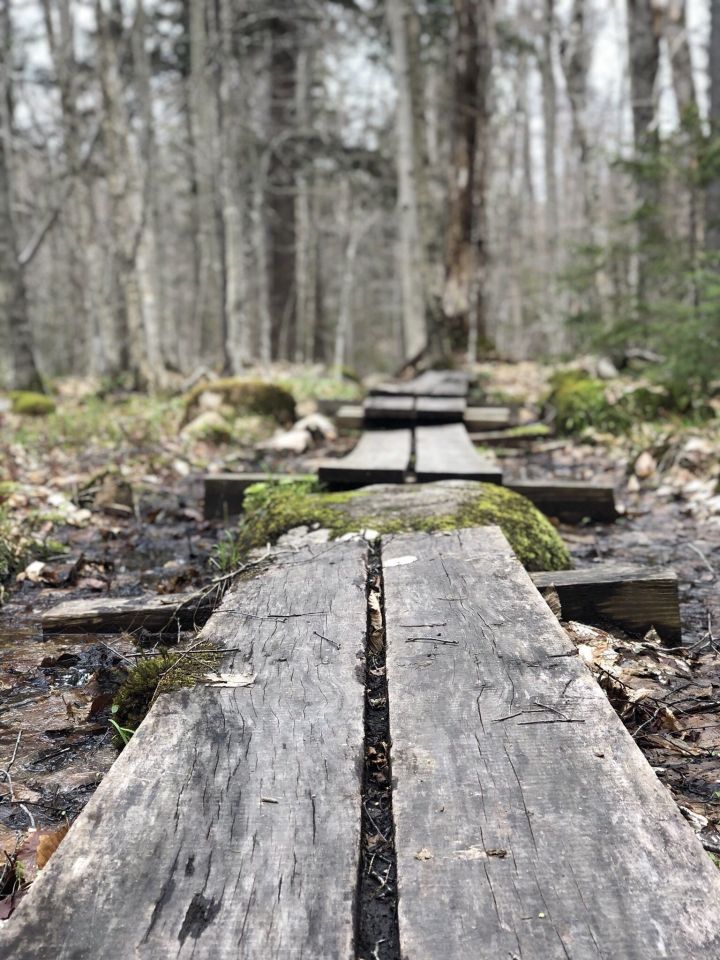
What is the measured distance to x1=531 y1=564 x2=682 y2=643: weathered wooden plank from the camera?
2.54 m

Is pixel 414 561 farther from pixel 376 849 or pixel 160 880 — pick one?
pixel 160 880

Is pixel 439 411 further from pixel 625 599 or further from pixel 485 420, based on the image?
pixel 625 599

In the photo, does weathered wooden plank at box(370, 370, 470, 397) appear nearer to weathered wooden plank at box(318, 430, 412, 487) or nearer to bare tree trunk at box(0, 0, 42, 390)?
weathered wooden plank at box(318, 430, 412, 487)

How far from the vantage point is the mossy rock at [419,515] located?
3020 mm

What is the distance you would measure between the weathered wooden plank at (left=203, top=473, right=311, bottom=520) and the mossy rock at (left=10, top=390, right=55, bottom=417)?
5.38 meters

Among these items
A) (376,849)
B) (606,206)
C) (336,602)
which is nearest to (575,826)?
(376,849)

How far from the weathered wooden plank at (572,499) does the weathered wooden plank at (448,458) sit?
0.27 m

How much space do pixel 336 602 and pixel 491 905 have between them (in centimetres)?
121

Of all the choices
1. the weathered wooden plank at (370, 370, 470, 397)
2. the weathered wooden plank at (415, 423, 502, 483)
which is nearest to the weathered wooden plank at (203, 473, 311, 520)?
the weathered wooden plank at (415, 423, 502, 483)

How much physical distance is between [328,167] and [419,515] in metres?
16.2

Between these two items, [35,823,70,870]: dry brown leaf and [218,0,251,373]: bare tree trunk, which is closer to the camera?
[35,823,70,870]: dry brown leaf

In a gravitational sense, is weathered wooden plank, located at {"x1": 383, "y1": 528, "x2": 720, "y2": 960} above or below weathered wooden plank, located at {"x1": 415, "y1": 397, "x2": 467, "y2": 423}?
below

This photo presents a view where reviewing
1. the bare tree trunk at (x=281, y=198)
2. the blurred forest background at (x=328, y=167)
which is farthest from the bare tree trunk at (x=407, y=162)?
the bare tree trunk at (x=281, y=198)

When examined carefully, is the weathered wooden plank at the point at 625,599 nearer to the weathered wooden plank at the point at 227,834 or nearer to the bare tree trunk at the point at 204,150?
the weathered wooden plank at the point at 227,834
